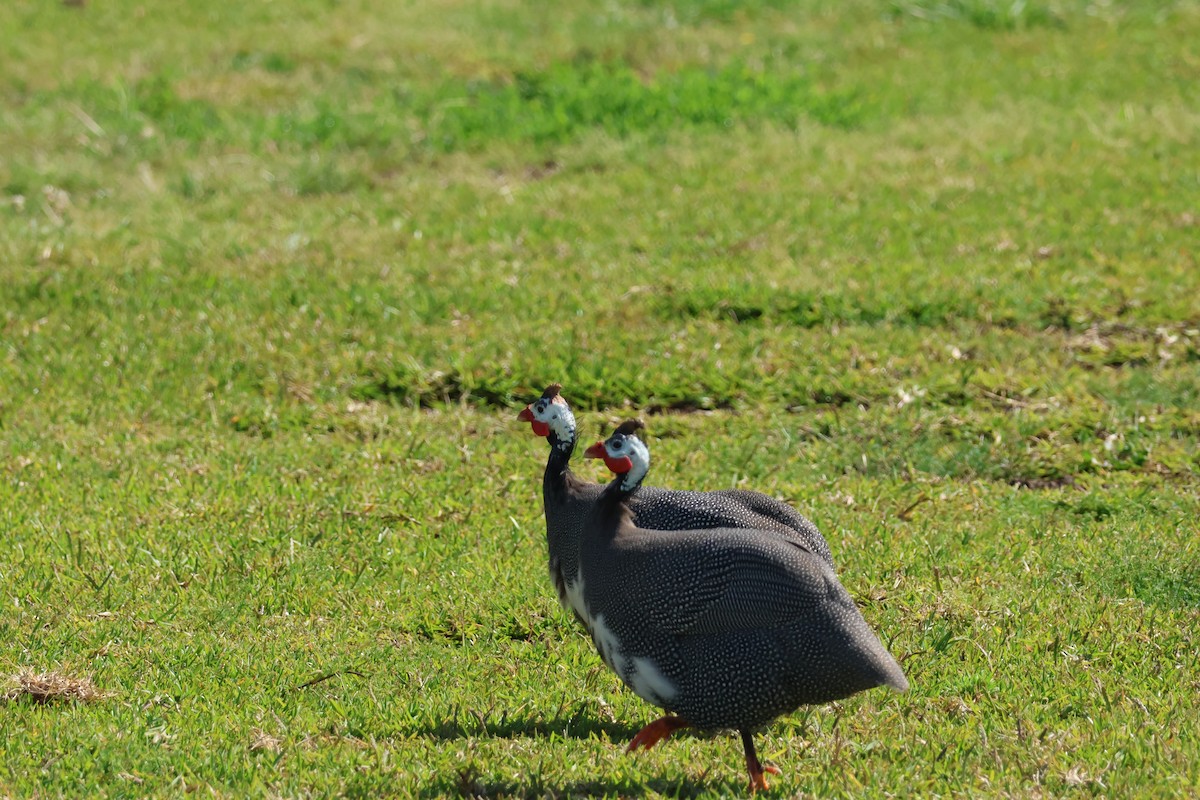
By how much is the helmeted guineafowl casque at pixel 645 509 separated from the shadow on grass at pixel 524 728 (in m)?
0.41

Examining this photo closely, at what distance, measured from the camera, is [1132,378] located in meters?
8.05

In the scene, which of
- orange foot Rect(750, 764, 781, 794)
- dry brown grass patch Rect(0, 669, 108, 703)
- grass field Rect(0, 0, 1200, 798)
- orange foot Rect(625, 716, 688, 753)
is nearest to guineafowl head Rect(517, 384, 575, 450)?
grass field Rect(0, 0, 1200, 798)

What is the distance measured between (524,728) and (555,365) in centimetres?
363

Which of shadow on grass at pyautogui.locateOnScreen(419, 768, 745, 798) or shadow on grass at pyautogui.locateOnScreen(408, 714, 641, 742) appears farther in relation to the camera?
shadow on grass at pyautogui.locateOnScreen(408, 714, 641, 742)

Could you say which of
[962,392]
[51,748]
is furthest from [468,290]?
[51,748]

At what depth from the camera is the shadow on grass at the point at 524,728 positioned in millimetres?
4781

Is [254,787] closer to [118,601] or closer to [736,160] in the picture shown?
[118,601]

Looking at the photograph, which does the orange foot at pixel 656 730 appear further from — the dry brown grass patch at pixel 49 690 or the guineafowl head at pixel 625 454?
the dry brown grass patch at pixel 49 690

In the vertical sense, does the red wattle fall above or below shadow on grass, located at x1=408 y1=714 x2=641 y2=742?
above

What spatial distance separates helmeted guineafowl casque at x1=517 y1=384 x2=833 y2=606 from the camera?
4887 millimetres

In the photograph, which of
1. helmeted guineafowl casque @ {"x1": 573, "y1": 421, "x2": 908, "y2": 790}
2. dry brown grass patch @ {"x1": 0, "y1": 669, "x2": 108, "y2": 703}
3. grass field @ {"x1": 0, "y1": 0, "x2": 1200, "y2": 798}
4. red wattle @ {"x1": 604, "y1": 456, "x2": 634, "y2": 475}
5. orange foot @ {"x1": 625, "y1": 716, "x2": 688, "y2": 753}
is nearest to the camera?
helmeted guineafowl casque @ {"x1": 573, "y1": 421, "x2": 908, "y2": 790}

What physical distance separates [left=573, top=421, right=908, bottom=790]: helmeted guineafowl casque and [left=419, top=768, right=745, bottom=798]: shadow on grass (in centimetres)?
17

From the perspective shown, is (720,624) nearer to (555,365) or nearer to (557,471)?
(557,471)

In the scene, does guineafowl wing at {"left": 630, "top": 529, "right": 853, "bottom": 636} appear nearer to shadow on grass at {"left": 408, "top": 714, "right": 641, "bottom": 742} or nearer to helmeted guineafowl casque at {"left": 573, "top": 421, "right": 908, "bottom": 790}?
helmeted guineafowl casque at {"left": 573, "top": 421, "right": 908, "bottom": 790}
